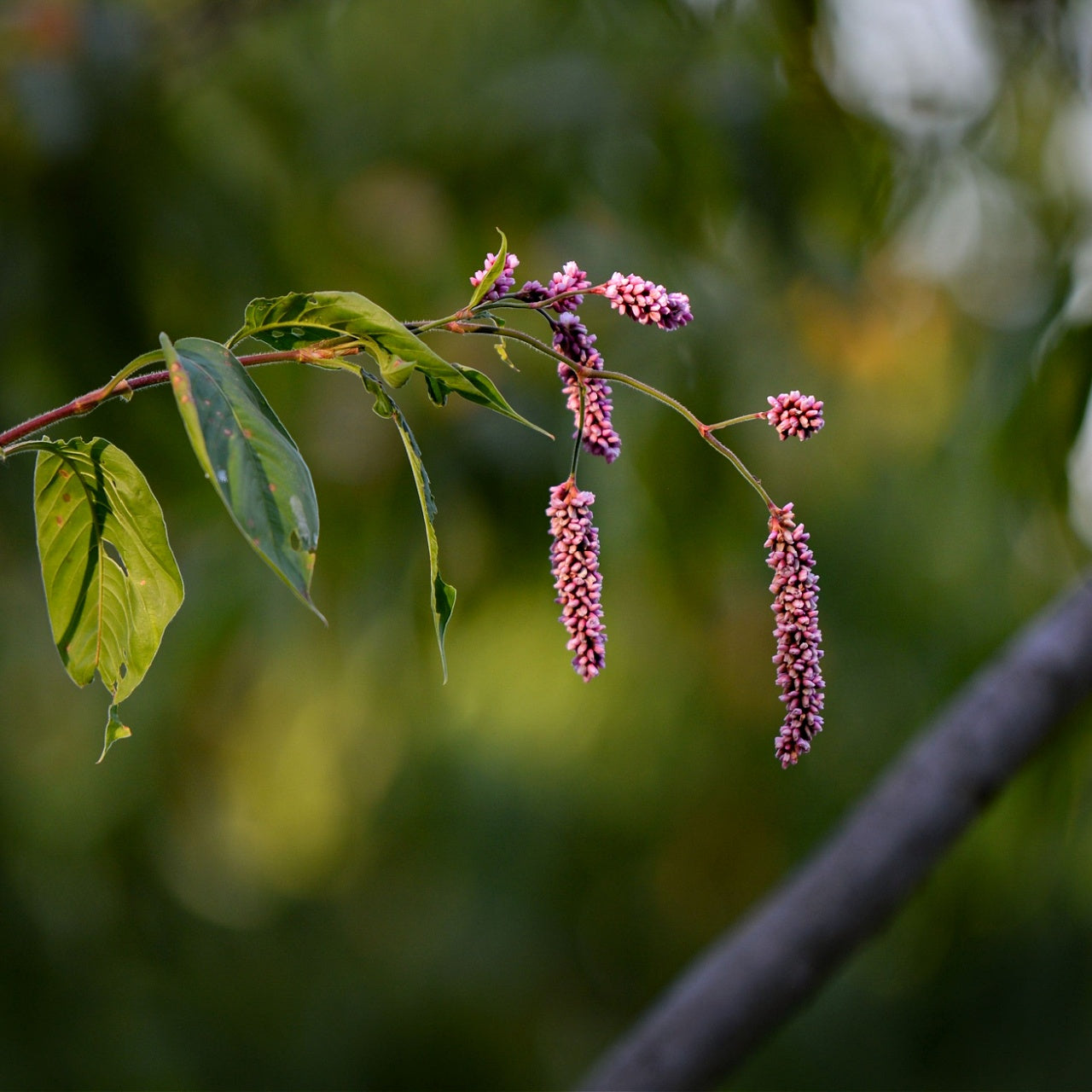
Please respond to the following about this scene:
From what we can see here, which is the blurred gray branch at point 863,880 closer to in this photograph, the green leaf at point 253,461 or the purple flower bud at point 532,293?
the purple flower bud at point 532,293

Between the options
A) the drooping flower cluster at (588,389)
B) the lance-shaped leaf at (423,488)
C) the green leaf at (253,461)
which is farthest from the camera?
the drooping flower cluster at (588,389)

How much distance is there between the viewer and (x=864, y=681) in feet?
19.2

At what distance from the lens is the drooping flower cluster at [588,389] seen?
93 cm

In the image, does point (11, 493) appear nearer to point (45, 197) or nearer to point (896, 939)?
point (45, 197)

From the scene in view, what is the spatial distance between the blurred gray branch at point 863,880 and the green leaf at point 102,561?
5.66ft

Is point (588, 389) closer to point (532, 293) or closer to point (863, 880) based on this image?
point (532, 293)

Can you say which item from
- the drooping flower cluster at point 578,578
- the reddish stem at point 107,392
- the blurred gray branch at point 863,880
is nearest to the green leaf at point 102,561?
the reddish stem at point 107,392

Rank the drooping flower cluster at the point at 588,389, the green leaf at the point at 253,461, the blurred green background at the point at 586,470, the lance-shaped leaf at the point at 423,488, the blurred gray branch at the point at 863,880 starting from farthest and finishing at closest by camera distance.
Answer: the blurred green background at the point at 586,470, the blurred gray branch at the point at 863,880, the drooping flower cluster at the point at 588,389, the lance-shaped leaf at the point at 423,488, the green leaf at the point at 253,461

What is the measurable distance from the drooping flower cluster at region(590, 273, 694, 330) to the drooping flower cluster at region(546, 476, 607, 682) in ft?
0.48

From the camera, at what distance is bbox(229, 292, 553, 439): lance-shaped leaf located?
78cm

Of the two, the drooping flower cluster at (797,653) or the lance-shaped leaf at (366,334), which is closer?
the lance-shaped leaf at (366,334)

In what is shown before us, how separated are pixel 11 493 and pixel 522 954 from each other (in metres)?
5.64

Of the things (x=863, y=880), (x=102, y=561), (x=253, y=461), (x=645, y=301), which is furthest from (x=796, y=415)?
(x=863, y=880)

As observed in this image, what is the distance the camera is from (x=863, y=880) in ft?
7.81
